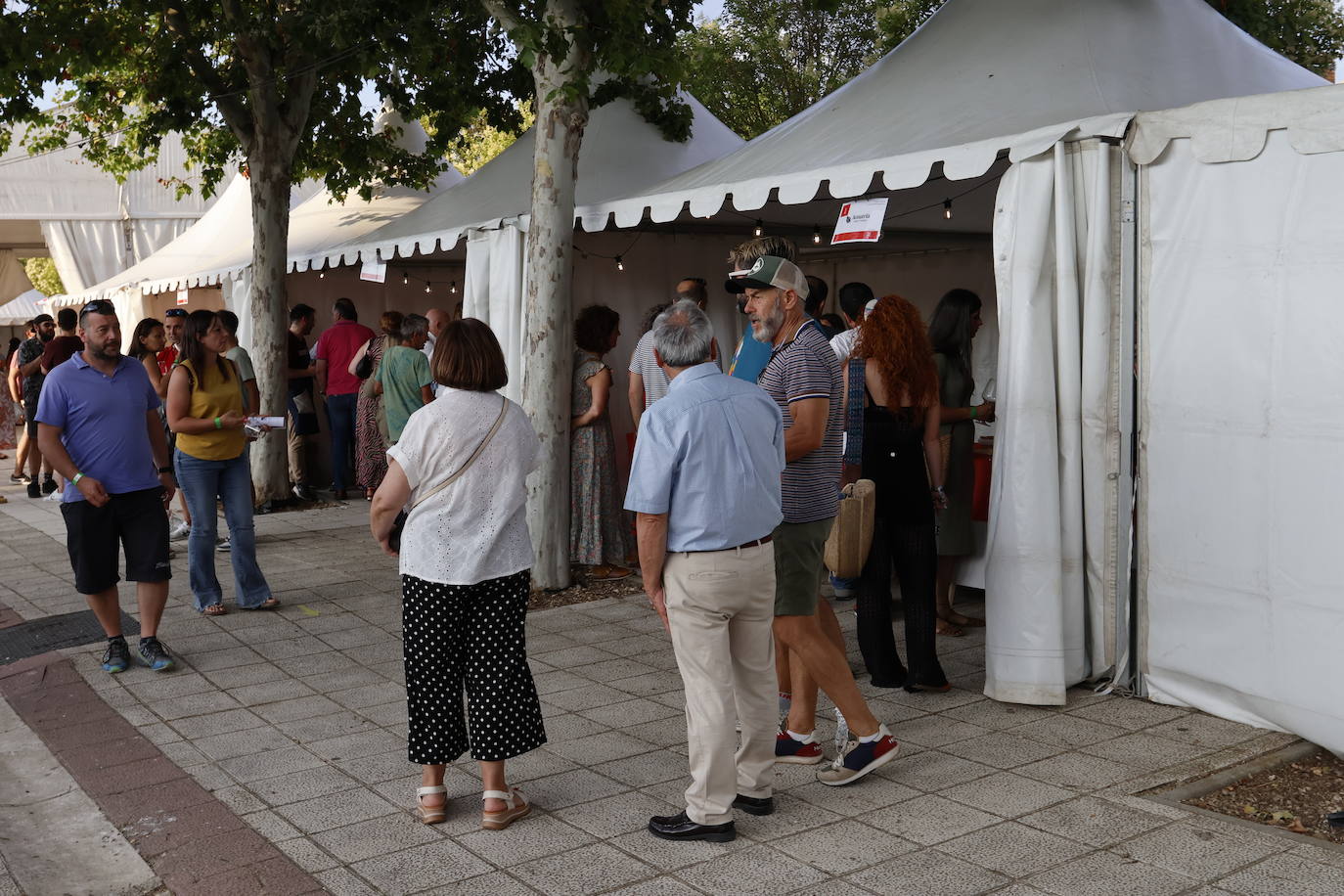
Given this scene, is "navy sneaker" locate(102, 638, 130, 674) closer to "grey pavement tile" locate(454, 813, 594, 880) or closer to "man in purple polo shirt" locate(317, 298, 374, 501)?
A: "grey pavement tile" locate(454, 813, 594, 880)

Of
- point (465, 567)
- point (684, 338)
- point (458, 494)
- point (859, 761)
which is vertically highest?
point (684, 338)

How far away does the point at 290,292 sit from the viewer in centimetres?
1404

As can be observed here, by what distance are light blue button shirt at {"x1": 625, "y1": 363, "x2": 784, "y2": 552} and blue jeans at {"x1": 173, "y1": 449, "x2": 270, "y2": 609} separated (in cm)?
422

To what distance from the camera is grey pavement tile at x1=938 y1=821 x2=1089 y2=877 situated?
148 inches

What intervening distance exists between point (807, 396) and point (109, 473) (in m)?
3.55

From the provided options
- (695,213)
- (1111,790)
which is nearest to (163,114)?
(695,213)

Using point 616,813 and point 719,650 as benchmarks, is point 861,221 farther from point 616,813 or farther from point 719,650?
point 616,813

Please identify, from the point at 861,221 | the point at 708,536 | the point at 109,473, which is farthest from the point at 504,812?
the point at 861,221

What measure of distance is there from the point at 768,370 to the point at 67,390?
11.5 ft

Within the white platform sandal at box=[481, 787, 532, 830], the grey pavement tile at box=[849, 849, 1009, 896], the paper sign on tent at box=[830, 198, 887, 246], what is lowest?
the grey pavement tile at box=[849, 849, 1009, 896]

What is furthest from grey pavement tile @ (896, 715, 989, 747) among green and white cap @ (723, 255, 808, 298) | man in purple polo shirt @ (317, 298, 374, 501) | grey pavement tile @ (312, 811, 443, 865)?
man in purple polo shirt @ (317, 298, 374, 501)

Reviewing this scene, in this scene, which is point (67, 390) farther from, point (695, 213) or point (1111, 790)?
point (1111, 790)

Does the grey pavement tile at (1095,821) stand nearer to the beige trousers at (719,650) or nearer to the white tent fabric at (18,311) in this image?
the beige trousers at (719,650)

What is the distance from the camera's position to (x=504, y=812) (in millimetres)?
4184
